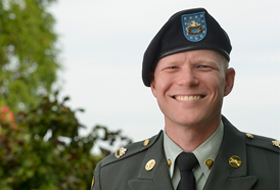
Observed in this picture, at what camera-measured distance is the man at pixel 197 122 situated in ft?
6.85

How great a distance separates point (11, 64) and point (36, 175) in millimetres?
12177

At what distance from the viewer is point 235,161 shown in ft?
7.23

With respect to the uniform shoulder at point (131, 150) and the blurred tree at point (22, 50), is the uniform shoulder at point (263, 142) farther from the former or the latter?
the blurred tree at point (22, 50)

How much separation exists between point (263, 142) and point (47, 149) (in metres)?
2.34

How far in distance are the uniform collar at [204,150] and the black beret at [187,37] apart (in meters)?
0.44

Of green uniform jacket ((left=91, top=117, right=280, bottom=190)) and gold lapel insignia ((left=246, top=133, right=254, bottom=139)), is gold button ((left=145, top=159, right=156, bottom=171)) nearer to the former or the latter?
green uniform jacket ((left=91, top=117, right=280, bottom=190))

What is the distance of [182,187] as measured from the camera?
208 centimetres

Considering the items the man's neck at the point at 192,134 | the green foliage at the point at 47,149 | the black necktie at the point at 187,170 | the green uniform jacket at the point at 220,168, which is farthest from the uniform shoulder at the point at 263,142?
the green foliage at the point at 47,149

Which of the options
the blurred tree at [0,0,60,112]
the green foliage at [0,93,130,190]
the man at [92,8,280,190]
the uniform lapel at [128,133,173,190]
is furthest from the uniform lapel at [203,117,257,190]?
the blurred tree at [0,0,60,112]

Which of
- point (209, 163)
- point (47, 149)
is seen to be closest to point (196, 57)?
point (209, 163)

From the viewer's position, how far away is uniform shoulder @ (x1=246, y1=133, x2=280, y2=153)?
2291 mm

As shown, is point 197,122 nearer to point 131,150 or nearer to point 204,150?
point 204,150

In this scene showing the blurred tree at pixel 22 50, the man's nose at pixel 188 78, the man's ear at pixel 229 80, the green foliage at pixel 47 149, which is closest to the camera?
the man's nose at pixel 188 78

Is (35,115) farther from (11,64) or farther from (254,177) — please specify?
(11,64)
